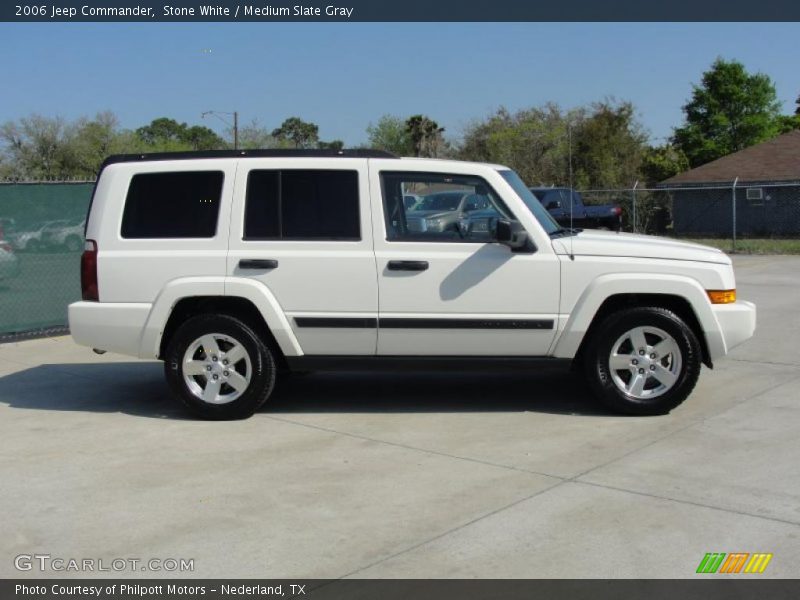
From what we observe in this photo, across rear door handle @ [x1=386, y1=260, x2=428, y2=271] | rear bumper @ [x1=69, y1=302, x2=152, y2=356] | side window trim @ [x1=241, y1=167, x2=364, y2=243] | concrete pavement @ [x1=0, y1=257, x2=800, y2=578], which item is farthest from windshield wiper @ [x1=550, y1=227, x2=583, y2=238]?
rear bumper @ [x1=69, y1=302, x2=152, y2=356]

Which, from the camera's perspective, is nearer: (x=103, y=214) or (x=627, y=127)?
(x=103, y=214)

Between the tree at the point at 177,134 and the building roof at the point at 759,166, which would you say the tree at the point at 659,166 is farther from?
the tree at the point at 177,134

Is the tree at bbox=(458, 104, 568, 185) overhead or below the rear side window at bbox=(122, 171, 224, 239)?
overhead

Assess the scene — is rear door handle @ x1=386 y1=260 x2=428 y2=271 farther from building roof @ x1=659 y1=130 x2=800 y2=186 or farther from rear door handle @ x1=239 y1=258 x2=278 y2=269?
building roof @ x1=659 y1=130 x2=800 y2=186

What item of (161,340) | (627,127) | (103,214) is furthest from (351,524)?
(627,127)

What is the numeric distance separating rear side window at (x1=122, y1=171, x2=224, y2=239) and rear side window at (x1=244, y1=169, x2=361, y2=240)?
1.02 feet

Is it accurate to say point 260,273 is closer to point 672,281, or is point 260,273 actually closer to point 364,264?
point 364,264

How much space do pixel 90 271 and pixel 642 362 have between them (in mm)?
4321

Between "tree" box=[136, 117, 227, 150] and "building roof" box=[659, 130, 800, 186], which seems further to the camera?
"tree" box=[136, 117, 227, 150]

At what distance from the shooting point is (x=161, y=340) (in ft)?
24.0

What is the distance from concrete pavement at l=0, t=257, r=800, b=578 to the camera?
4.55 m

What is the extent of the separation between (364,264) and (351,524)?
2.52 meters

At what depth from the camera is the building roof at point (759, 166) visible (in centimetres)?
3165
